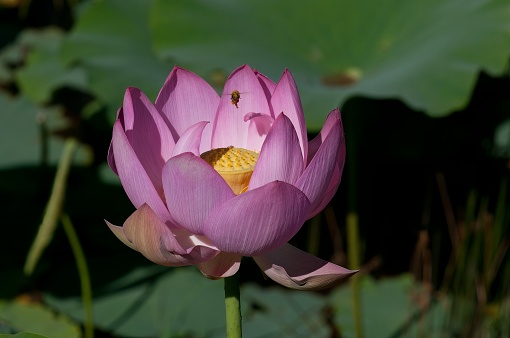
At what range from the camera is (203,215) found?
Answer: 60 cm

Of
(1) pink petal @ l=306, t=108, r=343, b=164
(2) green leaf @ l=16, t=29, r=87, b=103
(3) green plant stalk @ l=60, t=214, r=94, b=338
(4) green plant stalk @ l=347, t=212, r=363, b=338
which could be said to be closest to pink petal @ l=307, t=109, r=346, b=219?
(1) pink petal @ l=306, t=108, r=343, b=164

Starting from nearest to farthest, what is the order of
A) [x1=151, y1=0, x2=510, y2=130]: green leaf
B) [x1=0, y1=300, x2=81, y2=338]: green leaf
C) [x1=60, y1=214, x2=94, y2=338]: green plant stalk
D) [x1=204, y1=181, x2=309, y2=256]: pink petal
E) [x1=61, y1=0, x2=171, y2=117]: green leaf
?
[x1=204, y1=181, x2=309, y2=256]: pink petal < [x1=60, y1=214, x2=94, y2=338]: green plant stalk < [x1=0, y1=300, x2=81, y2=338]: green leaf < [x1=151, y1=0, x2=510, y2=130]: green leaf < [x1=61, y1=0, x2=171, y2=117]: green leaf

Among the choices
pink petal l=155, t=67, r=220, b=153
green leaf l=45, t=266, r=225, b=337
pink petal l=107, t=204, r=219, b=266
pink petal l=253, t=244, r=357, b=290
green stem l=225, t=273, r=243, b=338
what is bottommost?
green leaf l=45, t=266, r=225, b=337

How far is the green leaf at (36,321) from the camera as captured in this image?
1.61m

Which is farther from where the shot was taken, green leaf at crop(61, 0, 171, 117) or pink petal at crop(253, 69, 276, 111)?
green leaf at crop(61, 0, 171, 117)

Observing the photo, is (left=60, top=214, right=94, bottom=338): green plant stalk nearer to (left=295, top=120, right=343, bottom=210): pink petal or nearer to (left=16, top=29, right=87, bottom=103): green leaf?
(left=295, top=120, right=343, bottom=210): pink petal

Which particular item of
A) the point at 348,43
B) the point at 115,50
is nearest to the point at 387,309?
the point at 348,43

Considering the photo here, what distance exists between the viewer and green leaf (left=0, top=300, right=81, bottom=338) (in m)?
1.61

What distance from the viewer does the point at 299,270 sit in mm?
634

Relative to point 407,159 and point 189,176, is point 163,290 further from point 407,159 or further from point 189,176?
point 189,176

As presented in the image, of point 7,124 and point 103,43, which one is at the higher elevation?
point 103,43

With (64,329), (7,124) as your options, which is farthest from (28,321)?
(7,124)

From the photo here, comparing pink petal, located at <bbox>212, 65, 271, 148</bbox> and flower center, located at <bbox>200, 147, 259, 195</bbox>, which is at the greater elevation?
pink petal, located at <bbox>212, 65, 271, 148</bbox>

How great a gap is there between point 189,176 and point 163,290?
1.36 meters
